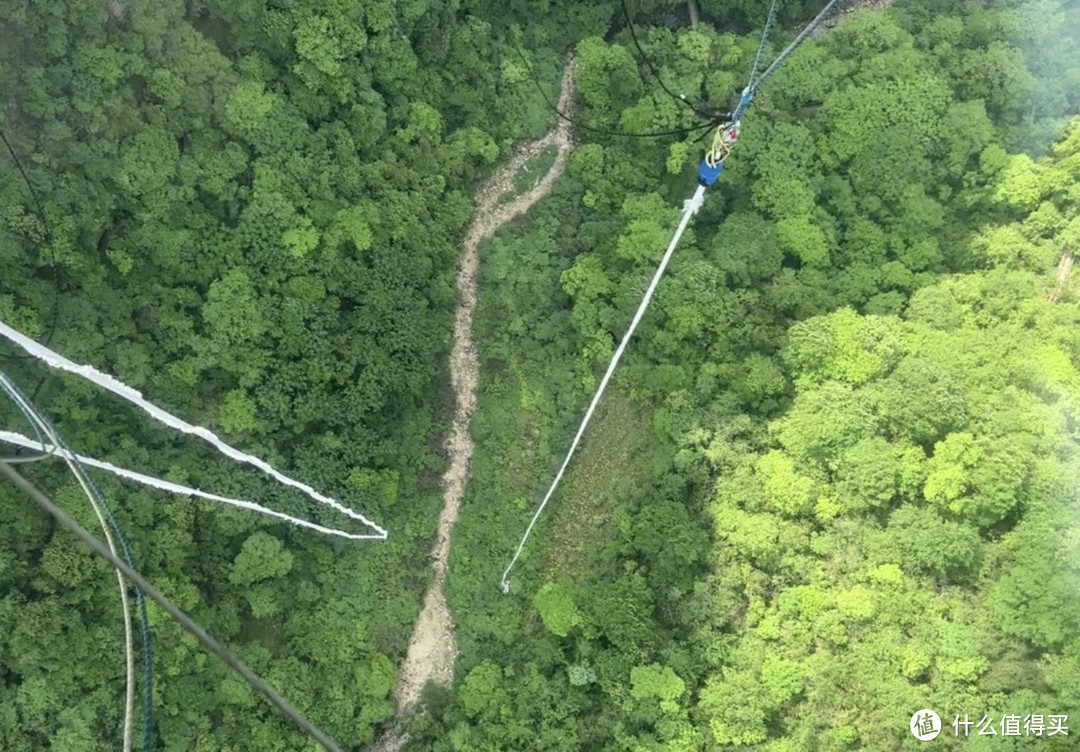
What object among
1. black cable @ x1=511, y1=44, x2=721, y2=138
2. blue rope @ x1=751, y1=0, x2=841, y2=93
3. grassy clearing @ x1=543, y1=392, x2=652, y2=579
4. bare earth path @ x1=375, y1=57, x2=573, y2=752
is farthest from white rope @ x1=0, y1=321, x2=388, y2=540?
blue rope @ x1=751, y1=0, x2=841, y2=93

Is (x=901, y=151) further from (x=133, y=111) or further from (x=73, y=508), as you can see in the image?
(x=73, y=508)

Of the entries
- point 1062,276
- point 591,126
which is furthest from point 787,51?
point 1062,276

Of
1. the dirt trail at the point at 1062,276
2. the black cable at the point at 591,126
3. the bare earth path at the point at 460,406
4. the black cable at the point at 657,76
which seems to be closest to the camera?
the dirt trail at the point at 1062,276

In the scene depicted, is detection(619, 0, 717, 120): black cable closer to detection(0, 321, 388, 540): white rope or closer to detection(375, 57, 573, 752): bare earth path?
detection(375, 57, 573, 752): bare earth path

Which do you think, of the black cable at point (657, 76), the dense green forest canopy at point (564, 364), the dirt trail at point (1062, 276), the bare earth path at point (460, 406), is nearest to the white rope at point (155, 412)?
the dense green forest canopy at point (564, 364)

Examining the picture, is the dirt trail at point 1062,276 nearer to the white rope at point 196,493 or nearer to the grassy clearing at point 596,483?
the grassy clearing at point 596,483
